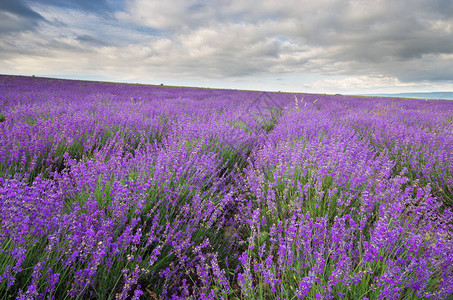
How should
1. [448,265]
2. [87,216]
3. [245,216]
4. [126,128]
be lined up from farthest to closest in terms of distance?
[126,128] → [245,216] → [87,216] → [448,265]

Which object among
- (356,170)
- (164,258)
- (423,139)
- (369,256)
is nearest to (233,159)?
(356,170)

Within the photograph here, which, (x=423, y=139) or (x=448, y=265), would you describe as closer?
(x=448, y=265)

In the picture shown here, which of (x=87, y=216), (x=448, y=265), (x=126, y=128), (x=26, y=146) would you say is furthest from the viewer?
(x=126, y=128)

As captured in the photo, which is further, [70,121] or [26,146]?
[70,121]

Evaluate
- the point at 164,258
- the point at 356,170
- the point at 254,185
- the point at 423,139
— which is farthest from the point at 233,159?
the point at 423,139

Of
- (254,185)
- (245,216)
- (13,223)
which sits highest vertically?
(13,223)

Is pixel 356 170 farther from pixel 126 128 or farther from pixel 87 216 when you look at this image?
pixel 126 128

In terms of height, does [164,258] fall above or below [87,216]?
below

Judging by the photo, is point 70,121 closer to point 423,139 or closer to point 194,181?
point 194,181

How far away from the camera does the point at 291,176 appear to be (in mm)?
2219

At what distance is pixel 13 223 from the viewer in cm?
112

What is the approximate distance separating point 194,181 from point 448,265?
1741 mm

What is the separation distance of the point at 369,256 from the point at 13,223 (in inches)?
68.8

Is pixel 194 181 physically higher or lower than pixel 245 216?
higher
